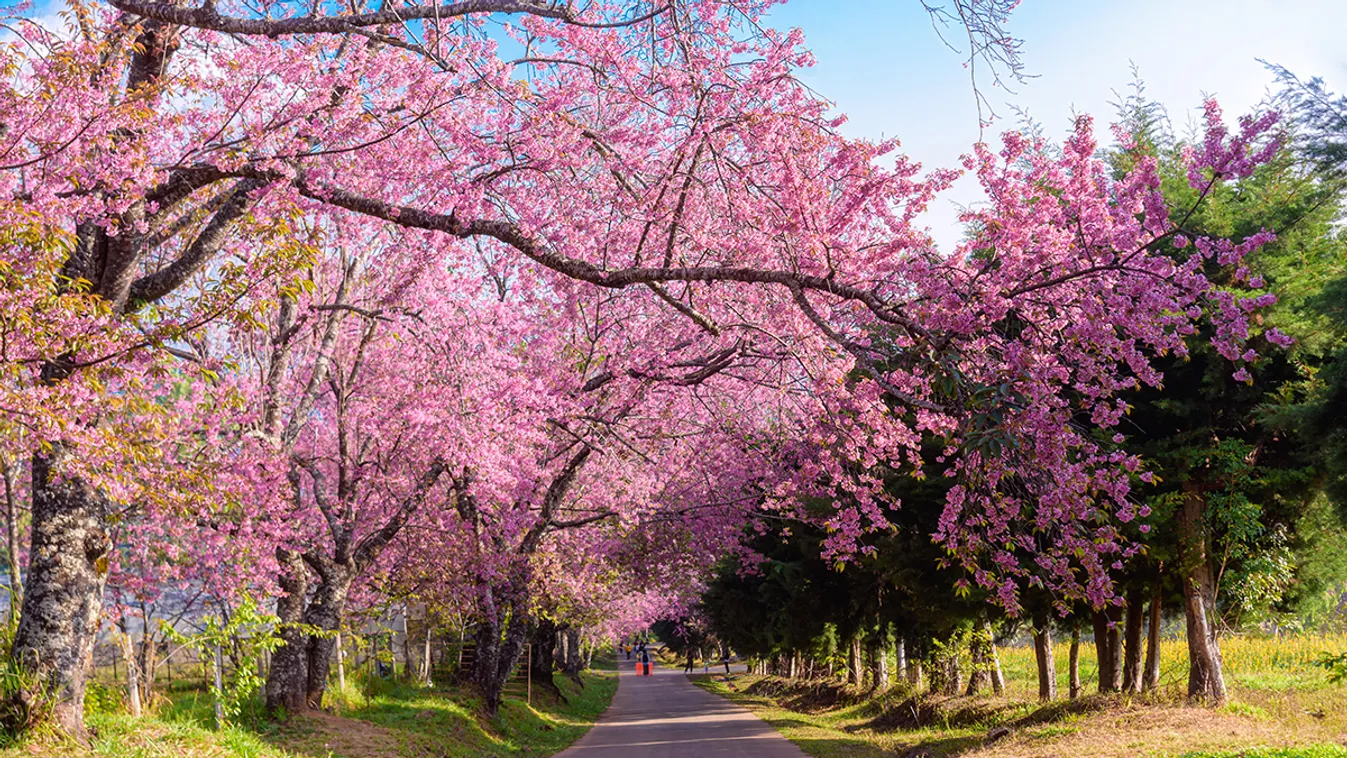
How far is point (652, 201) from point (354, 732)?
9896 millimetres

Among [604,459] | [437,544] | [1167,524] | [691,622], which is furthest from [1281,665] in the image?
[691,622]

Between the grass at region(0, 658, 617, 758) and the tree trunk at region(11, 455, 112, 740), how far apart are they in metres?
0.47

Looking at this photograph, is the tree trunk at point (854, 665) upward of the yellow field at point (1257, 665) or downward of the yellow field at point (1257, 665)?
downward

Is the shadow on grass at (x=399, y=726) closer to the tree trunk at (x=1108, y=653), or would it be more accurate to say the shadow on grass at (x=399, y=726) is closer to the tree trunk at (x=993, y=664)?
the tree trunk at (x=993, y=664)

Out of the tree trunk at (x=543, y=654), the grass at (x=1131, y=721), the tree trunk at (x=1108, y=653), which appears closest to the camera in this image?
the grass at (x=1131, y=721)

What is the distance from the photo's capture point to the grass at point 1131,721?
12.2 metres

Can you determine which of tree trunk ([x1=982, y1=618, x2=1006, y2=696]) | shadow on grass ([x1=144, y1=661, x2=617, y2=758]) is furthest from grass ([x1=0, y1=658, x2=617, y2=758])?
tree trunk ([x1=982, y1=618, x2=1006, y2=696])

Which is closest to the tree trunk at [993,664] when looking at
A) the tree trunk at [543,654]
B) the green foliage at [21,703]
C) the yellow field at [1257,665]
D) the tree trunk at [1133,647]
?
the yellow field at [1257,665]

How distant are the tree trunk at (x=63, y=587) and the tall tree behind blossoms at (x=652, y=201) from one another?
0.09ft

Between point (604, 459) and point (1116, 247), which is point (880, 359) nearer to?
point (1116, 247)

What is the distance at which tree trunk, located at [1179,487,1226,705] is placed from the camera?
49.1ft

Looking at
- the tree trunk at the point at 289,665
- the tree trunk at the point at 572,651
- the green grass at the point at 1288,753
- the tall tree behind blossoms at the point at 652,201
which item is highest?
the tall tree behind blossoms at the point at 652,201

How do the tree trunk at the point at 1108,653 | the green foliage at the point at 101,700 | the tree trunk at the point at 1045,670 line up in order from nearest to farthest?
1. the green foliage at the point at 101,700
2. the tree trunk at the point at 1108,653
3. the tree trunk at the point at 1045,670

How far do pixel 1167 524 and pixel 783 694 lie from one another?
1005 inches
